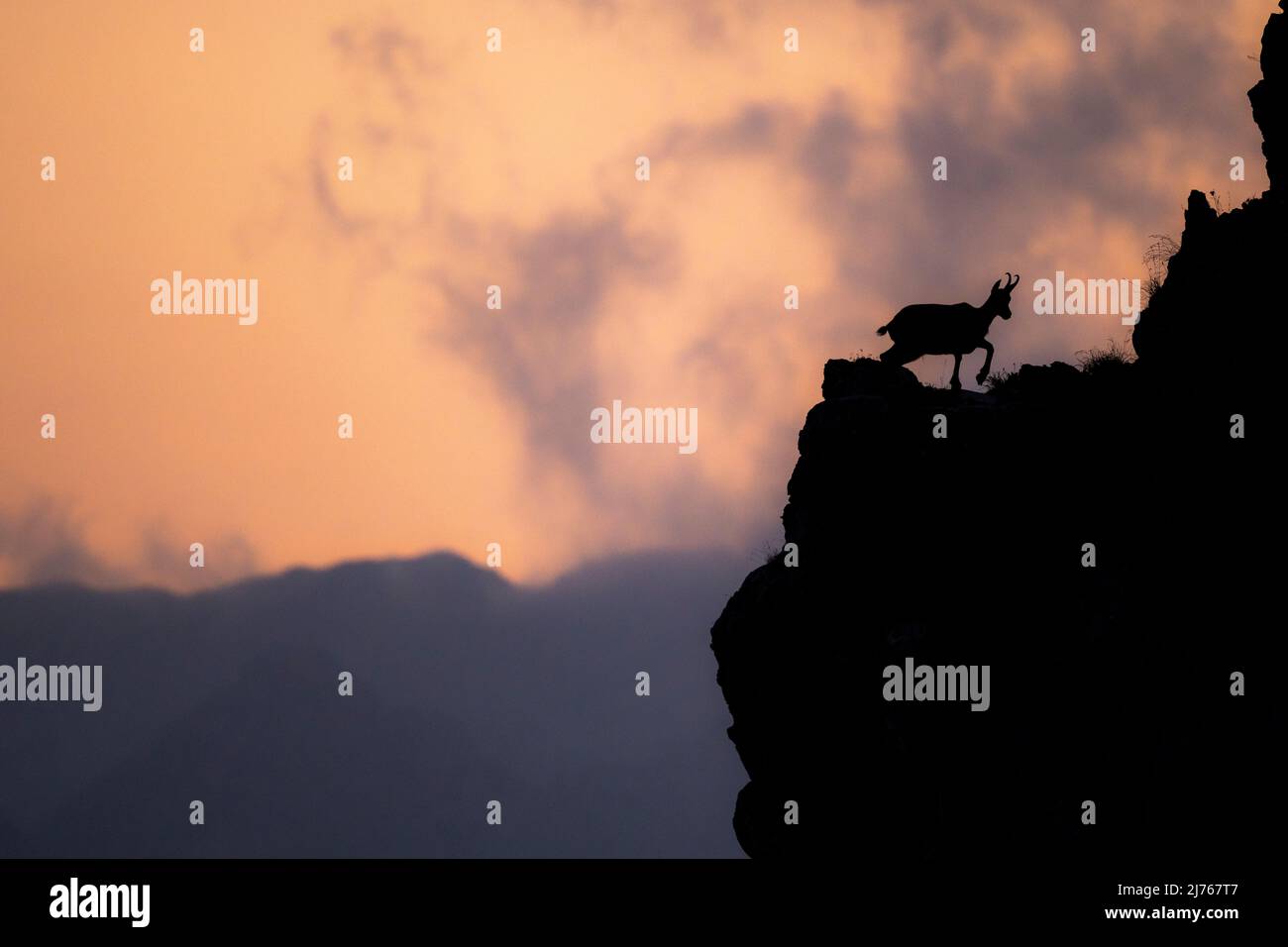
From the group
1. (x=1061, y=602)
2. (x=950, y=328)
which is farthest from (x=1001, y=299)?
(x=1061, y=602)

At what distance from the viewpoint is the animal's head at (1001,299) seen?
31.8m

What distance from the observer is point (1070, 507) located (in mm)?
27875

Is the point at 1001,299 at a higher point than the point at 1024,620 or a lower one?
higher

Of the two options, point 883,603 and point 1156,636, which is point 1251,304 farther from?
point 883,603

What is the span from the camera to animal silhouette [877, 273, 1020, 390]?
104 ft

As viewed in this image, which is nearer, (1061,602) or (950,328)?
(1061,602)

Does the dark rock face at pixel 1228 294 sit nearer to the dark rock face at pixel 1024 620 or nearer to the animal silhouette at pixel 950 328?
the dark rock face at pixel 1024 620

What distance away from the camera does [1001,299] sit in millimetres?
31969

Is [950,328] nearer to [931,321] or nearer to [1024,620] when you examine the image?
[931,321]

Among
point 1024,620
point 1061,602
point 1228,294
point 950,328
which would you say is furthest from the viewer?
point 950,328

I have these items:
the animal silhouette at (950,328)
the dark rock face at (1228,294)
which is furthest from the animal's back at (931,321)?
the dark rock face at (1228,294)

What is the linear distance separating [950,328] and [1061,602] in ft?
26.5
